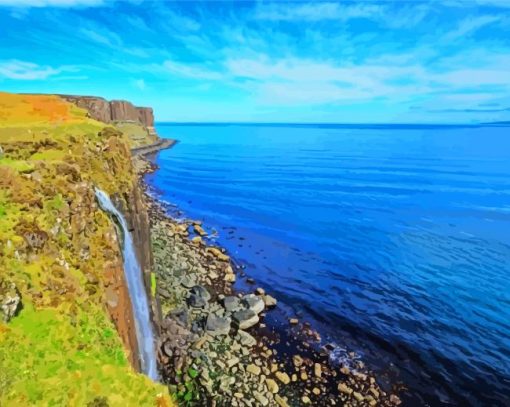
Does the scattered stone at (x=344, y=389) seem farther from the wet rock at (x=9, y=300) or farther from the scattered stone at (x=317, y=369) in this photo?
the wet rock at (x=9, y=300)

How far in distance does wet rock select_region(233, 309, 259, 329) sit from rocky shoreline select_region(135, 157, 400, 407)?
3 cm

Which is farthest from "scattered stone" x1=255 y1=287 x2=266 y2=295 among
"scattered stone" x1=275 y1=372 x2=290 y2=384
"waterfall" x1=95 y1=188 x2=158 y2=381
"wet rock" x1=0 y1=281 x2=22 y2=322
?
"wet rock" x1=0 y1=281 x2=22 y2=322

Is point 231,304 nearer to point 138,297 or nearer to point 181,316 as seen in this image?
point 181,316

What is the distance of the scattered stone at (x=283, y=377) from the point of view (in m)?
20.2

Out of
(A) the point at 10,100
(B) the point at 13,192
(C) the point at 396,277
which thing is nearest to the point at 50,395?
(B) the point at 13,192

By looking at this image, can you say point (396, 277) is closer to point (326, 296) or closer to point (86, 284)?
point (326, 296)

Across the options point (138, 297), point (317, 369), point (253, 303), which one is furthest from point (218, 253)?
point (138, 297)

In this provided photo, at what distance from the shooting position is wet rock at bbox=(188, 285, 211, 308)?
2677cm

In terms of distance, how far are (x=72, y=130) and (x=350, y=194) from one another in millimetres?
57555

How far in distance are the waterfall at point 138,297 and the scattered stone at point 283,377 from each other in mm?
6771

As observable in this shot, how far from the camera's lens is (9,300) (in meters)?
8.97

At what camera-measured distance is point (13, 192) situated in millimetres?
11953

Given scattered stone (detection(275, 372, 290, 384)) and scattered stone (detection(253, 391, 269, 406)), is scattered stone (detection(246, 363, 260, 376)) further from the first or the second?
scattered stone (detection(253, 391, 269, 406))

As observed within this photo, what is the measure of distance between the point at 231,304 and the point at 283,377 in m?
7.81
